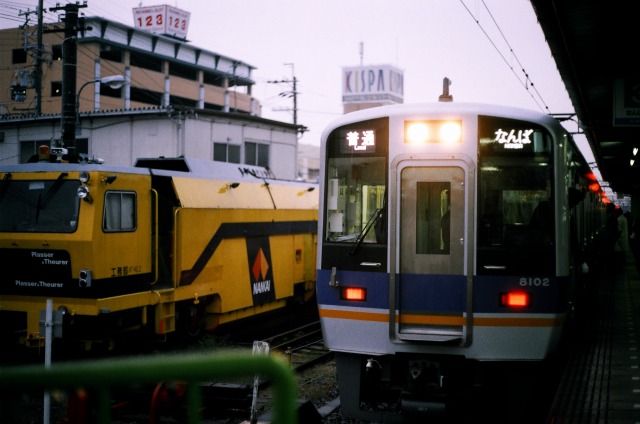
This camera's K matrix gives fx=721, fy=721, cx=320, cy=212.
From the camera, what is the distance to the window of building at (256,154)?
29.0 meters

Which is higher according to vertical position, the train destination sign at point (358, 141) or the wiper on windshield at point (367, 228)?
the train destination sign at point (358, 141)

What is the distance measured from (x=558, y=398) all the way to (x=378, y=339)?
237 cm

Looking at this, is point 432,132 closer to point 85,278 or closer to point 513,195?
point 513,195

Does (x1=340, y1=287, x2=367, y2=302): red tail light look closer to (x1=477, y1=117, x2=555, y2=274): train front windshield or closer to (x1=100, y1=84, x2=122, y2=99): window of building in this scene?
(x1=477, y1=117, x2=555, y2=274): train front windshield

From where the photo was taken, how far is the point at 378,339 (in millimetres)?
6727

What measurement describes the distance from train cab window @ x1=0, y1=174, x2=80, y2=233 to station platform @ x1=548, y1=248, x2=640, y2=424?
6.63 meters

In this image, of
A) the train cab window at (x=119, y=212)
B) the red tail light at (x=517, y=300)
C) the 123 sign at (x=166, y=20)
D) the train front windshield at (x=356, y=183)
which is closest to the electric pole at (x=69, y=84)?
the train cab window at (x=119, y=212)

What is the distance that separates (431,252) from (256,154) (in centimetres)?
2326

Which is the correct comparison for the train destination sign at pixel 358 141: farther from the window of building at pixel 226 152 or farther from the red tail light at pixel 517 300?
the window of building at pixel 226 152

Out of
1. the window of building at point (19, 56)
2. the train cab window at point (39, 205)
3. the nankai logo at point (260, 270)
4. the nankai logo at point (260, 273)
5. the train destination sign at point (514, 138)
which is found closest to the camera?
the train destination sign at point (514, 138)

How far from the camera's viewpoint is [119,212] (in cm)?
1020

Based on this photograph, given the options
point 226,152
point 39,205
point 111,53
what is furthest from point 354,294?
point 111,53

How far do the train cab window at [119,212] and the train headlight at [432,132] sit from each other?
192 inches

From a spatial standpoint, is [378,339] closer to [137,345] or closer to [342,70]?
[137,345]
